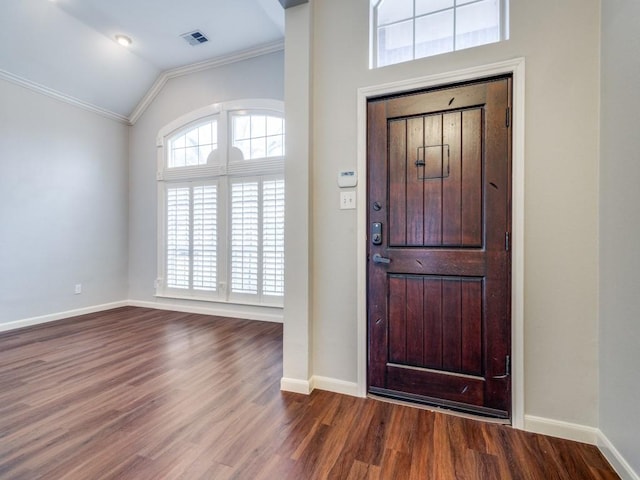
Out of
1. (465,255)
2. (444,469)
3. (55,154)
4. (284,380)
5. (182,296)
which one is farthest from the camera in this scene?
(182,296)

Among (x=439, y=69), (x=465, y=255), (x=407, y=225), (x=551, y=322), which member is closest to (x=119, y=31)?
(x=439, y=69)

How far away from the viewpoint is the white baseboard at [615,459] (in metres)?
1.28

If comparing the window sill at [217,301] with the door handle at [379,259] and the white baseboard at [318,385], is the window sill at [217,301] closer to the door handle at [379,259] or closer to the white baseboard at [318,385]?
the white baseboard at [318,385]

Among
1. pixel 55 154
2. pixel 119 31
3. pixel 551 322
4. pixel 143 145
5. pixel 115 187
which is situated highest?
pixel 119 31

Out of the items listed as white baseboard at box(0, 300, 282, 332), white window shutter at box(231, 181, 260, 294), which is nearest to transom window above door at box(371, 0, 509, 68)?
white window shutter at box(231, 181, 260, 294)

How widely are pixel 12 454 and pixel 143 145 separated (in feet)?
14.3

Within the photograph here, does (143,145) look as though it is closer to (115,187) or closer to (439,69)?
(115,187)

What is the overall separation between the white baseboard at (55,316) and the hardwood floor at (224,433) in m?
1.23

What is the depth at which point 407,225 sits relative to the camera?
6.35 ft

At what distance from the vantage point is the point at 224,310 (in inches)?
164

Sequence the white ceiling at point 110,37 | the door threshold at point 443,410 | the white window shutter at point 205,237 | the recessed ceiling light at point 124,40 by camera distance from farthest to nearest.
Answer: the white window shutter at point 205,237 → the recessed ceiling light at point 124,40 → the white ceiling at point 110,37 → the door threshold at point 443,410

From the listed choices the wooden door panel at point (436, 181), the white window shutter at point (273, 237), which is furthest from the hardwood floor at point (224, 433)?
the white window shutter at point (273, 237)

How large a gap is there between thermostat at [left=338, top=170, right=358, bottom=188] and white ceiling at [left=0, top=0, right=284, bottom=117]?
2.26 meters

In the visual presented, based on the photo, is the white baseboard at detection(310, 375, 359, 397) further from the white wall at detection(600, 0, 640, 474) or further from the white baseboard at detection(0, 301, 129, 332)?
the white baseboard at detection(0, 301, 129, 332)
